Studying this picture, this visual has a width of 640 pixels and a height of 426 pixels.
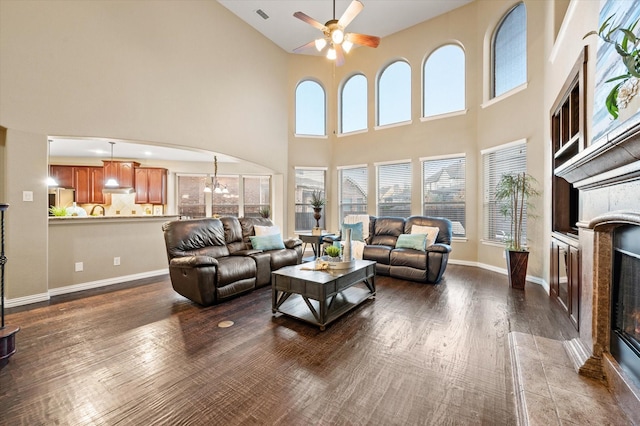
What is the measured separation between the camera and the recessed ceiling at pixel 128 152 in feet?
Answer: 16.9

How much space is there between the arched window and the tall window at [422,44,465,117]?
1.64 meters

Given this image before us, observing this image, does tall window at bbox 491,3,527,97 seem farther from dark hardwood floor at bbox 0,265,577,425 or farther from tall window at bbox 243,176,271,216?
tall window at bbox 243,176,271,216

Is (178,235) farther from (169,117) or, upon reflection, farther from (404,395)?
(404,395)

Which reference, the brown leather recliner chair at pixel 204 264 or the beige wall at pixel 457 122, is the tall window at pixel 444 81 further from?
the brown leather recliner chair at pixel 204 264

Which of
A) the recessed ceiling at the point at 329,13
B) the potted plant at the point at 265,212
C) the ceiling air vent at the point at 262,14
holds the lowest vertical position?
the potted plant at the point at 265,212

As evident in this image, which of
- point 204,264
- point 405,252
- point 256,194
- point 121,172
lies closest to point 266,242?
point 204,264

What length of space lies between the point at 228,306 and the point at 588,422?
3247 millimetres

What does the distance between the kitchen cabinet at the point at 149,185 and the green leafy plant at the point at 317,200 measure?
12.9 feet

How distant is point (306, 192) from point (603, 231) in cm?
631

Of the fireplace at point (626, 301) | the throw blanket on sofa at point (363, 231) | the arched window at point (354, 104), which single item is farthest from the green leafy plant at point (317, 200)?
the fireplace at point (626, 301)

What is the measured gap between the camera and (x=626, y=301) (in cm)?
164

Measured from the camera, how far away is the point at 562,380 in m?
1.73

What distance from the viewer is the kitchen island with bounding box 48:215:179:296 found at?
3.97m

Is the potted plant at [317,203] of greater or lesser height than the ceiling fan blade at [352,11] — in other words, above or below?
below
